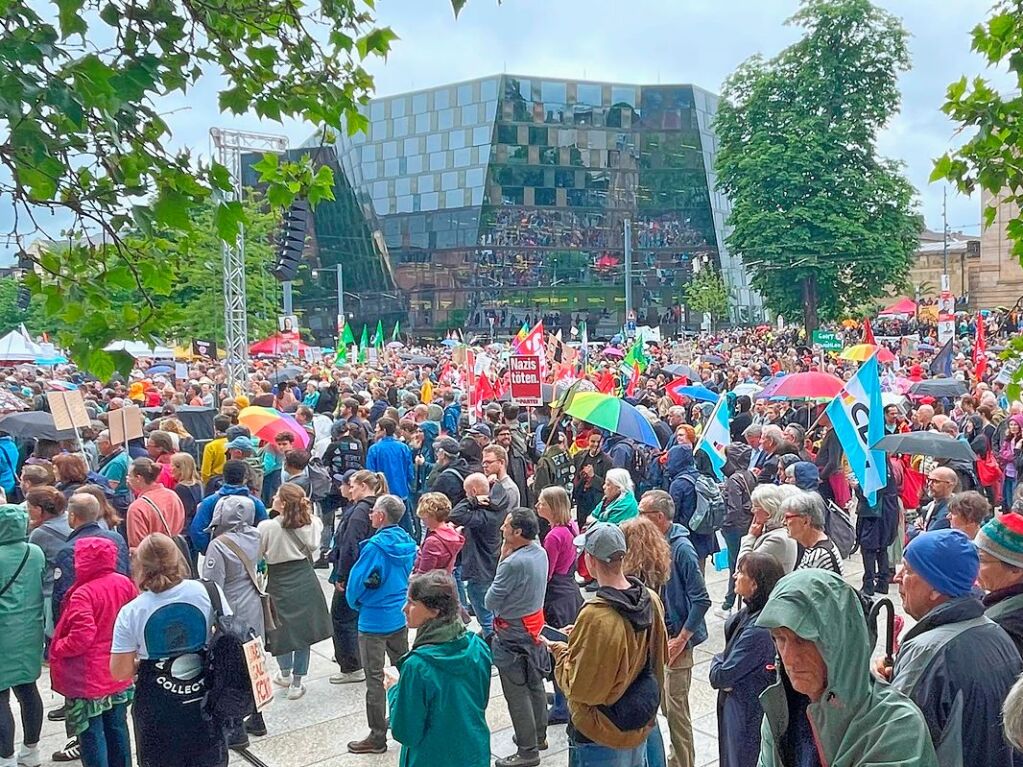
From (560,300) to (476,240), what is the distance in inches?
292

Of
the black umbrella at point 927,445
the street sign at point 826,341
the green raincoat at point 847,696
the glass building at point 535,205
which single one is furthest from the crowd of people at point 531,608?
the glass building at point 535,205

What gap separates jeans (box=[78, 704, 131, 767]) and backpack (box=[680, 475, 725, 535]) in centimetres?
483

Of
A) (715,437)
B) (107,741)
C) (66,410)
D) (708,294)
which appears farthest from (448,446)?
(708,294)

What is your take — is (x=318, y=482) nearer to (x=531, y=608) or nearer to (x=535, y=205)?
(x=531, y=608)

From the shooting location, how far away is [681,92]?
219ft

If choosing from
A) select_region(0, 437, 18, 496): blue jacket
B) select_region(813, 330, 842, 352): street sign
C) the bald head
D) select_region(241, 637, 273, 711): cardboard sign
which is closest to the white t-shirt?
select_region(241, 637, 273, 711): cardboard sign

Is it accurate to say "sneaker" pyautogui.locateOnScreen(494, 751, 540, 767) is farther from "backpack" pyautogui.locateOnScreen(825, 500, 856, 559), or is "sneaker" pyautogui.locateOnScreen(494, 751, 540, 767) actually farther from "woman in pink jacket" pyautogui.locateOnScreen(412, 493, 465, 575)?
"backpack" pyautogui.locateOnScreen(825, 500, 856, 559)

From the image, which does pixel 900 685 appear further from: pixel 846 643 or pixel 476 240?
pixel 476 240

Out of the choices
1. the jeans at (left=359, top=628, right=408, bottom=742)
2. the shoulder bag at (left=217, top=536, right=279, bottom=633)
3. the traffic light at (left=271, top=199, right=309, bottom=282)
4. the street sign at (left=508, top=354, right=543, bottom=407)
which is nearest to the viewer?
the jeans at (left=359, top=628, right=408, bottom=742)

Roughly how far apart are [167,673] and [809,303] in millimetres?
34075

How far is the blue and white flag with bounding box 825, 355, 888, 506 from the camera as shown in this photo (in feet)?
26.9

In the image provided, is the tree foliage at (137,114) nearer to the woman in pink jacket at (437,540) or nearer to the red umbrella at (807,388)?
the woman in pink jacket at (437,540)

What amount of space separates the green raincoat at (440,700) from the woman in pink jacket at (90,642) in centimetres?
180

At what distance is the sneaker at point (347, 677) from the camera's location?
287 inches
